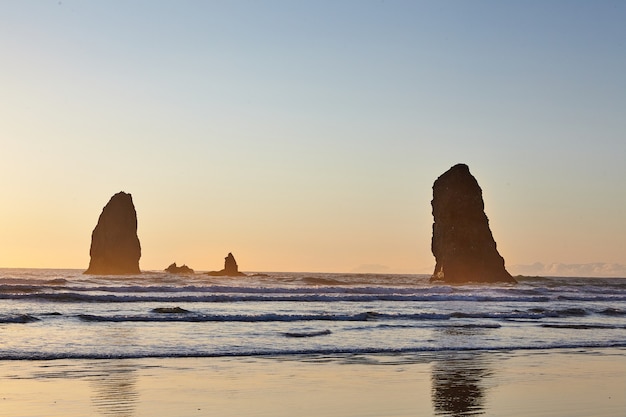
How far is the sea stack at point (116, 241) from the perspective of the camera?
13775 cm

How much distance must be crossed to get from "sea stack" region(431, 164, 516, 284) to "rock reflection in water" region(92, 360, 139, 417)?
272ft

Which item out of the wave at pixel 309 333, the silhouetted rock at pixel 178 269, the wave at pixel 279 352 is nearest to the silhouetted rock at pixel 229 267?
the silhouetted rock at pixel 178 269

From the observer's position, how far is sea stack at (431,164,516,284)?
324ft

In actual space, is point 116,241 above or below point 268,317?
above

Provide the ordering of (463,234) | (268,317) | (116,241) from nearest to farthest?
(268,317) < (463,234) < (116,241)

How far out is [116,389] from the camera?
554 inches

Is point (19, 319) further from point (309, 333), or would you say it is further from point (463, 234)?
point (463, 234)

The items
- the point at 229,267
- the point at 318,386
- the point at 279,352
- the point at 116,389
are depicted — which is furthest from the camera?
the point at 229,267

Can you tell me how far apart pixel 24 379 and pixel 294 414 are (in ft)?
19.6

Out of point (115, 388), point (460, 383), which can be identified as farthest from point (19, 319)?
point (460, 383)

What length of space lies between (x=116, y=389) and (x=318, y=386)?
12.0 ft

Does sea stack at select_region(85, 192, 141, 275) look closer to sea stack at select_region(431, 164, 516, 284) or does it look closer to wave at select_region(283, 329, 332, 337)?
sea stack at select_region(431, 164, 516, 284)

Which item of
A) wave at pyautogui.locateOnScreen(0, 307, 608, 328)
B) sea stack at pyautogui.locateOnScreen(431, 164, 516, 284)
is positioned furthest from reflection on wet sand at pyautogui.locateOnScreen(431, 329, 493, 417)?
sea stack at pyautogui.locateOnScreen(431, 164, 516, 284)

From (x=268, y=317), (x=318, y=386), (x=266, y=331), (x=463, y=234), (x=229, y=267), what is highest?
(x=463, y=234)
